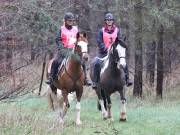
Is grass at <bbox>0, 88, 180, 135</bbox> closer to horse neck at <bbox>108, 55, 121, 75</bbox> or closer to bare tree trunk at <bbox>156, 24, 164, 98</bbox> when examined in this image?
horse neck at <bbox>108, 55, 121, 75</bbox>

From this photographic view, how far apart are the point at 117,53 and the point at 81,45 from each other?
1141mm

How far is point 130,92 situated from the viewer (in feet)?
80.8

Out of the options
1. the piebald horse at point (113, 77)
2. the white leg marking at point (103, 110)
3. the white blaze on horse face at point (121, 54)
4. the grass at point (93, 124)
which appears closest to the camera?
the grass at point (93, 124)

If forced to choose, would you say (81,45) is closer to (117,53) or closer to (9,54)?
(117,53)

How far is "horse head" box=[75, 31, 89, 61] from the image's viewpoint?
12.1 meters

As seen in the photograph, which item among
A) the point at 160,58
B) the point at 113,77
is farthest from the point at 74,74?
the point at 160,58

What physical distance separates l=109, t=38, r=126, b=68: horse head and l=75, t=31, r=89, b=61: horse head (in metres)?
0.96

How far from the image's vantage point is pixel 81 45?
481 inches

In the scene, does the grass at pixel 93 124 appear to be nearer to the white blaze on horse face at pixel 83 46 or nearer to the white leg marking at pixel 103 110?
the white leg marking at pixel 103 110

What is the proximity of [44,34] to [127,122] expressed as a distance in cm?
658

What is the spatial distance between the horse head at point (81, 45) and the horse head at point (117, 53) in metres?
0.96

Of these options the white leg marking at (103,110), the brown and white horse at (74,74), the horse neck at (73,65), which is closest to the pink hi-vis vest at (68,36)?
the brown and white horse at (74,74)

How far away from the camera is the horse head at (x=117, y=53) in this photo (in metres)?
12.6

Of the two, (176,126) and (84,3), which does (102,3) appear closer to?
(84,3)
